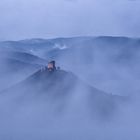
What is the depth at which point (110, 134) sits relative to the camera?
3991 inches

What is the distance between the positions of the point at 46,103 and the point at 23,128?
9.78 m

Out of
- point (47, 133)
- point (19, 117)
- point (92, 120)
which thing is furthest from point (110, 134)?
point (19, 117)

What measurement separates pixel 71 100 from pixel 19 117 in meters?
14.4

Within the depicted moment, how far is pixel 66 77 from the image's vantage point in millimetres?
120000

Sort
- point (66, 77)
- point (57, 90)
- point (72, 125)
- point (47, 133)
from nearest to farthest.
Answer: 1. point (47, 133)
2. point (72, 125)
3. point (57, 90)
4. point (66, 77)

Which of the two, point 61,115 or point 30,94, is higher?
point 30,94

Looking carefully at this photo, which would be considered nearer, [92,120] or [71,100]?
[92,120]

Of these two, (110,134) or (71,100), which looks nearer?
(110,134)

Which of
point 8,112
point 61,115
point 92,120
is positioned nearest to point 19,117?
point 8,112

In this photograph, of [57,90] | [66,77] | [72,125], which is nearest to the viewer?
[72,125]

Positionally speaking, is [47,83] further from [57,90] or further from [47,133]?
[47,133]

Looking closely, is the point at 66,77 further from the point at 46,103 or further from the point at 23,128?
the point at 23,128

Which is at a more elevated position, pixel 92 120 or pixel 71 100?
pixel 71 100

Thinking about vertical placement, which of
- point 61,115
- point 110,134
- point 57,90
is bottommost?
point 110,134
